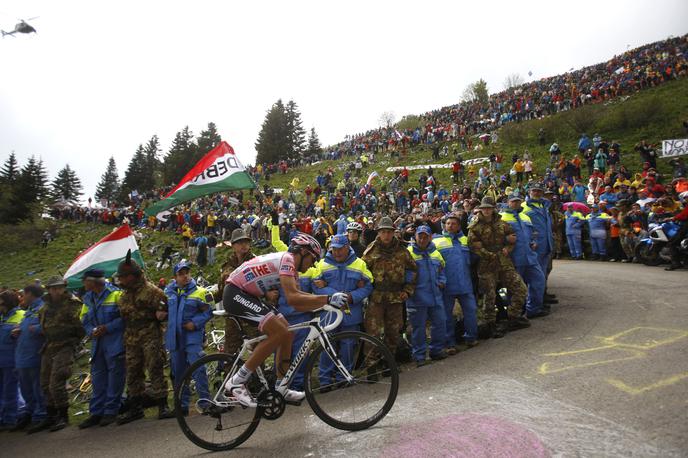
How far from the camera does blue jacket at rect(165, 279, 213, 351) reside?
6.11 m

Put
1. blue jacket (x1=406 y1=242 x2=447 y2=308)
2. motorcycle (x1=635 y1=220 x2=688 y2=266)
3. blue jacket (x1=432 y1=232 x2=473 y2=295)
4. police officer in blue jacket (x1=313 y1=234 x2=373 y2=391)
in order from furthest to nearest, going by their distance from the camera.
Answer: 1. motorcycle (x1=635 y1=220 x2=688 y2=266)
2. blue jacket (x1=432 y1=232 x2=473 y2=295)
3. blue jacket (x1=406 y1=242 x2=447 y2=308)
4. police officer in blue jacket (x1=313 y1=234 x2=373 y2=391)

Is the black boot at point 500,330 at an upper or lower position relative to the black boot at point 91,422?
upper

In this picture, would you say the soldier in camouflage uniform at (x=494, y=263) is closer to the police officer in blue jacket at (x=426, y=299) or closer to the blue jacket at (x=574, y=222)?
the police officer in blue jacket at (x=426, y=299)

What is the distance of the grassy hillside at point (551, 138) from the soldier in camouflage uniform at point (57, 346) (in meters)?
15.9

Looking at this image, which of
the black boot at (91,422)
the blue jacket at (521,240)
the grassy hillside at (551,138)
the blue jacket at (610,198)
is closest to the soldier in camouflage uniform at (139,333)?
the black boot at (91,422)

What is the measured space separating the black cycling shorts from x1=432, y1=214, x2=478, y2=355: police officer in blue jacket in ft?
11.5

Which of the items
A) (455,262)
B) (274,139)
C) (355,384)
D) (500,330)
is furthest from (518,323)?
(274,139)

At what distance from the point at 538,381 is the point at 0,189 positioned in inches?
2612

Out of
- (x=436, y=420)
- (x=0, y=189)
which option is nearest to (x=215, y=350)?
(x=436, y=420)

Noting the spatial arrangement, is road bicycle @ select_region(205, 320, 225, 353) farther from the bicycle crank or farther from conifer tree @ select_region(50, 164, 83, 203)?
conifer tree @ select_region(50, 164, 83, 203)

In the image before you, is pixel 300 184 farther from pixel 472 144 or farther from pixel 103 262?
pixel 103 262

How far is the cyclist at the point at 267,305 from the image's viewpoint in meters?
4.30

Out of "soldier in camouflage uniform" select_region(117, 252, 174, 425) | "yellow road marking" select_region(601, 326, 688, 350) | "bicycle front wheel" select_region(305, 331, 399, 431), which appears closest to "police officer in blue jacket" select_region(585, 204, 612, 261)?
"yellow road marking" select_region(601, 326, 688, 350)

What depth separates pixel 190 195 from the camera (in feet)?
28.8
